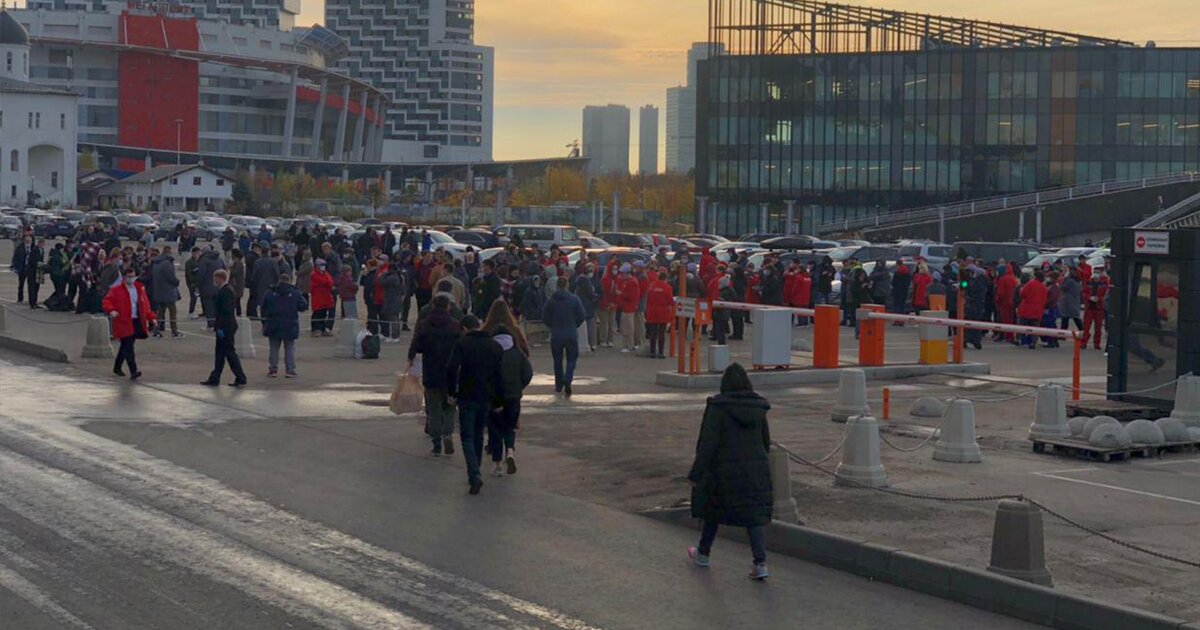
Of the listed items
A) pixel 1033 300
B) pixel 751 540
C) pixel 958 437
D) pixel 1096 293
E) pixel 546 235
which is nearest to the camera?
pixel 751 540

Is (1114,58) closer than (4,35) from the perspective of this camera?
Yes

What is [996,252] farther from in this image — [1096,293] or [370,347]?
[370,347]

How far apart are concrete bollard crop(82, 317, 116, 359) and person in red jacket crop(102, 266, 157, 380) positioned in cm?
254

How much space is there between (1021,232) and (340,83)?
324ft

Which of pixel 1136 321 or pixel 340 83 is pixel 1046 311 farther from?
pixel 340 83

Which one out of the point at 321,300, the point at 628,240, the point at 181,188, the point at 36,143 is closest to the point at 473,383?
the point at 321,300

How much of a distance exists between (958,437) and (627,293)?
1348cm

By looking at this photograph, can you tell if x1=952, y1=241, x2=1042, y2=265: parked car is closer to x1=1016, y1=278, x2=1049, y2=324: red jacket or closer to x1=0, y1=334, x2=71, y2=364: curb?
x1=1016, y1=278, x2=1049, y2=324: red jacket

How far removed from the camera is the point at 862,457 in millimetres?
13797

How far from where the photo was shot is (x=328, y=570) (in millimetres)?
10258

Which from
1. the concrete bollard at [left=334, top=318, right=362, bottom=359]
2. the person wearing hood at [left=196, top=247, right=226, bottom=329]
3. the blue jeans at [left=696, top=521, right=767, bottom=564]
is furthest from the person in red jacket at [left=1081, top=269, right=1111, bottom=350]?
the blue jeans at [left=696, top=521, right=767, bottom=564]

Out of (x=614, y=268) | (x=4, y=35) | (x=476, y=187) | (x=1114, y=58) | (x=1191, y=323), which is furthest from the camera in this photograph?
(x=476, y=187)

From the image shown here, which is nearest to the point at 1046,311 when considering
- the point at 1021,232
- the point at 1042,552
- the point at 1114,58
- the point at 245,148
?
the point at 1042,552

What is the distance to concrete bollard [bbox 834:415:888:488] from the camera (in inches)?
539
